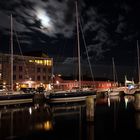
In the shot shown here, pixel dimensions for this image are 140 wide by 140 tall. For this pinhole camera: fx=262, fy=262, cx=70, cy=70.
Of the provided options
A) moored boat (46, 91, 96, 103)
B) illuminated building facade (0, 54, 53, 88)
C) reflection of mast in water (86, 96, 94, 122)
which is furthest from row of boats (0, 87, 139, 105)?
illuminated building facade (0, 54, 53, 88)

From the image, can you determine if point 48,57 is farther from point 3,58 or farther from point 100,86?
point 100,86

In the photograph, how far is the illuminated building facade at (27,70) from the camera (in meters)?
98.5

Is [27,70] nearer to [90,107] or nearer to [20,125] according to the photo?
[20,125]

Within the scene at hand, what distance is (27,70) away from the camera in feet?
345

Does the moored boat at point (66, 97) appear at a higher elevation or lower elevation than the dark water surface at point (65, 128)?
higher

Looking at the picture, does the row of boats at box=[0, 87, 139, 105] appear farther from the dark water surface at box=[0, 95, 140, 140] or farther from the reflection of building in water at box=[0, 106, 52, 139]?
the dark water surface at box=[0, 95, 140, 140]

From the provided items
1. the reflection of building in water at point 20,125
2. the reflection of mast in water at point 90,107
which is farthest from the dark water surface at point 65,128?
the reflection of mast in water at point 90,107

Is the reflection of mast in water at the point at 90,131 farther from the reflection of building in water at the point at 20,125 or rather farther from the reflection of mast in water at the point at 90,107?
the reflection of building in water at the point at 20,125

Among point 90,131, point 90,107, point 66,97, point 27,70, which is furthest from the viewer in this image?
point 27,70

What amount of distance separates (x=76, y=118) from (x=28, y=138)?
15073 mm

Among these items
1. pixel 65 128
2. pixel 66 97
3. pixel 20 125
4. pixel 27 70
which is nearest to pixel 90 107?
pixel 65 128

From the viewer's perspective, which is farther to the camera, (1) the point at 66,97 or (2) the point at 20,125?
(1) the point at 66,97

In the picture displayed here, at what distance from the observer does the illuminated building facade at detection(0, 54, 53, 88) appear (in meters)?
98.5

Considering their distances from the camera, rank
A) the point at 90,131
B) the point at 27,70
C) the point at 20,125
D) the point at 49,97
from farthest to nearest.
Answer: the point at 27,70
the point at 49,97
the point at 20,125
the point at 90,131
